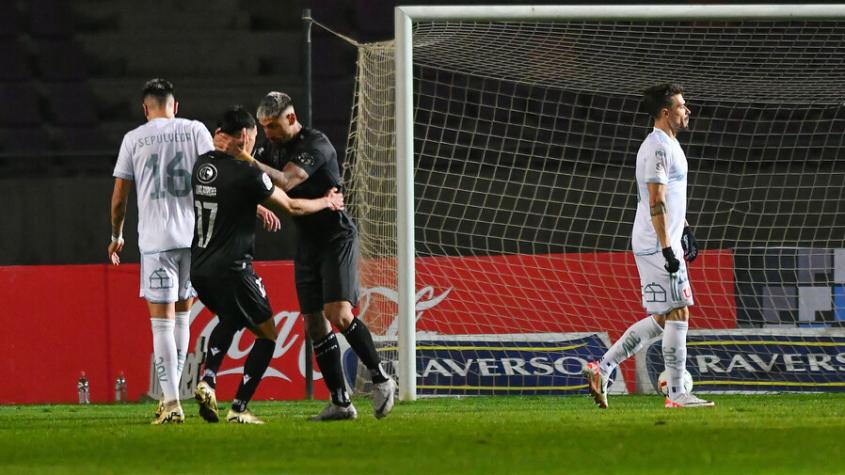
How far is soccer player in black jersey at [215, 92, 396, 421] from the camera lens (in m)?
6.64

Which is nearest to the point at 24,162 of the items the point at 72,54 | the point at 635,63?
the point at 72,54

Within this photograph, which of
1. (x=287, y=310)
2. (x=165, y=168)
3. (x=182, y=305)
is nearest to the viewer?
(x=165, y=168)

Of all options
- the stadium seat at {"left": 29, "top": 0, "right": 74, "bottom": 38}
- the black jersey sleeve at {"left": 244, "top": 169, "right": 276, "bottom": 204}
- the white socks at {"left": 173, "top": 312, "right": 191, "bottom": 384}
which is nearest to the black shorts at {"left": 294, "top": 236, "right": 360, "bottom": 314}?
the black jersey sleeve at {"left": 244, "top": 169, "right": 276, "bottom": 204}

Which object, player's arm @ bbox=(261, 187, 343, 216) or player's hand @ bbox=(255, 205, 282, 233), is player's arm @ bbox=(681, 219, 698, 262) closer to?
player's arm @ bbox=(261, 187, 343, 216)

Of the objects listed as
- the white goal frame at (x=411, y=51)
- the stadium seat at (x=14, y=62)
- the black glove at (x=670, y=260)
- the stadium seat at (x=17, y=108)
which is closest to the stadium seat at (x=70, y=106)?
the stadium seat at (x=17, y=108)

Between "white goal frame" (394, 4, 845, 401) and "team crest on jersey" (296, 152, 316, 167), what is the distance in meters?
2.14

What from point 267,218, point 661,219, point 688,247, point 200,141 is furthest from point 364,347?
point 688,247

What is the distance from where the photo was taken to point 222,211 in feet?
21.5

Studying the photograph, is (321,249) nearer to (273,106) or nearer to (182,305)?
(273,106)

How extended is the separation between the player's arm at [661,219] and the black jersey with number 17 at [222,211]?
6.81ft

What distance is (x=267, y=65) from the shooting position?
13070mm

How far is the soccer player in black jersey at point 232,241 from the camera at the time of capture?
6480mm

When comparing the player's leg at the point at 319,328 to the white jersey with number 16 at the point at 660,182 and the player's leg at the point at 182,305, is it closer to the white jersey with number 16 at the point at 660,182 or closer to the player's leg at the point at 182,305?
the player's leg at the point at 182,305

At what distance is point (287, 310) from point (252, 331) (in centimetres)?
364
